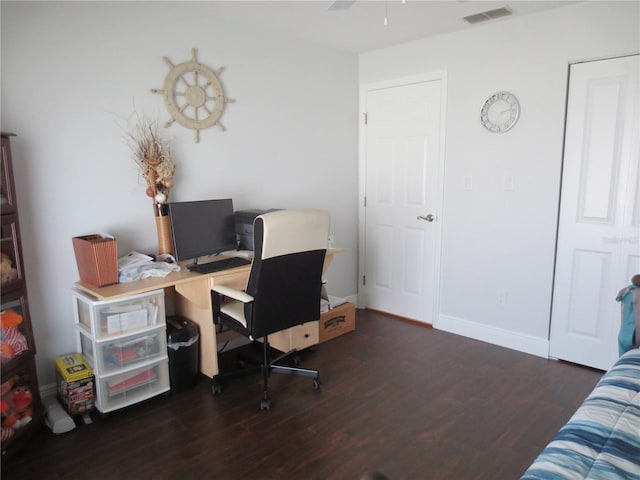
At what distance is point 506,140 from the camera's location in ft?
10.6

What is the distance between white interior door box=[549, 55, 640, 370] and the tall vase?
2.63 meters

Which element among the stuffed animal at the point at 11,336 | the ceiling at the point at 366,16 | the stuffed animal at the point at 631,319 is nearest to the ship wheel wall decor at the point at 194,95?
the ceiling at the point at 366,16

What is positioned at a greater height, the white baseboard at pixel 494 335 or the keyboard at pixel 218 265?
the keyboard at pixel 218 265

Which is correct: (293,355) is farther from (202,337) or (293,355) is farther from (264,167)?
(264,167)

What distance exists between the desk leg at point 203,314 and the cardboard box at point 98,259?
36 cm

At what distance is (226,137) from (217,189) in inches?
15.0

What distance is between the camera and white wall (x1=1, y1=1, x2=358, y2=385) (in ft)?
7.79

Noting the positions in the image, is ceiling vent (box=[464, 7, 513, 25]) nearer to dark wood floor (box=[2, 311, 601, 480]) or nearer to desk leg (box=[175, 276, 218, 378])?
dark wood floor (box=[2, 311, 601, 480])

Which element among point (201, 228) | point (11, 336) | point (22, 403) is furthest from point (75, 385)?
point (201, 228)

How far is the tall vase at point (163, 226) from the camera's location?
2.78 m

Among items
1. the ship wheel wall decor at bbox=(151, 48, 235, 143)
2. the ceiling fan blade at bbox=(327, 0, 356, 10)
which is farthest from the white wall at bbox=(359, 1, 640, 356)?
the ship wheel wall decor at bbox=(151, 48, 235, 143)

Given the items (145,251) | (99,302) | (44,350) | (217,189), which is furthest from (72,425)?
(217,189)

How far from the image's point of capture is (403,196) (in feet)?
12.7

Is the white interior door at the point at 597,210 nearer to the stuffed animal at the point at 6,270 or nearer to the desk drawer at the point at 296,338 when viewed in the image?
the desk drawer at the point at 296,338
